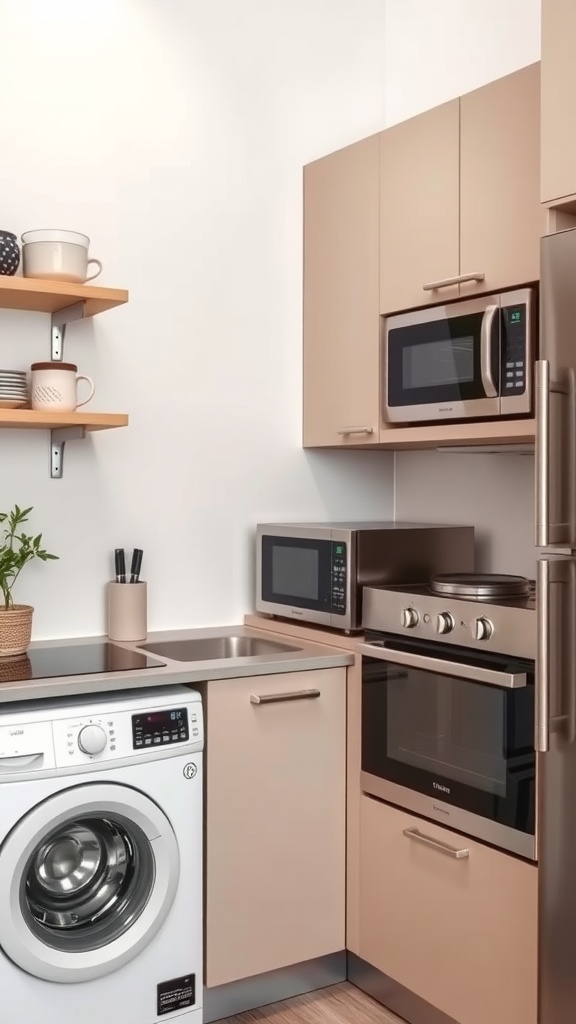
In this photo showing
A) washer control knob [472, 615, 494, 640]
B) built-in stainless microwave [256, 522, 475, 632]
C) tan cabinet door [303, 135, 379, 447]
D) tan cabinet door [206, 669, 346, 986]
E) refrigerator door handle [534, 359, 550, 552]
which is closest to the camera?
refrigerator door handle [534, 359, 550, 552]

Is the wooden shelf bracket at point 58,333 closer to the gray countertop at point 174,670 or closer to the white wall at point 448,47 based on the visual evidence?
the gray countertop at point 174,670

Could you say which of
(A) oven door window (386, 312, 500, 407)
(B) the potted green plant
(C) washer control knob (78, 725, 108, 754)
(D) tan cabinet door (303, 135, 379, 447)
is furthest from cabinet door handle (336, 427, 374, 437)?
(C) washer control knob (78, 725, 108, 754)

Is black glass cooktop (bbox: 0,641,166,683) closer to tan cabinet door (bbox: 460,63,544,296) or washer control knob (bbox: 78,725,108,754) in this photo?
washer control knob (bbox: 78,725,108,754)

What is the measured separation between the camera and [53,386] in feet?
8.30

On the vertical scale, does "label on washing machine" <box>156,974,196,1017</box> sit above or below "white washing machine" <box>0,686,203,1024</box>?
below

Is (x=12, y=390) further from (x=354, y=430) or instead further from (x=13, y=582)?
(x=354, y=430)

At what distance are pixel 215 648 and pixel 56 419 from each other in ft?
2.87

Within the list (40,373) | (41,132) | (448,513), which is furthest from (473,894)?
(41,132)

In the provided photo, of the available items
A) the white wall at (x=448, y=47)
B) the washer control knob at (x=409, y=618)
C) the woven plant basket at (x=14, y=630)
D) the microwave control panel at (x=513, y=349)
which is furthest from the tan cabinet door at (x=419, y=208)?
the woven plant basket at (x=14, y=630)

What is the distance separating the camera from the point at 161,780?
2.29 metres

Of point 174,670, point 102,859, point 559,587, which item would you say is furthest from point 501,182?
point 102,859

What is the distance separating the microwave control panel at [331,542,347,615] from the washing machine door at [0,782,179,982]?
2.42ft

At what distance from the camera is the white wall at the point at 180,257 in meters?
2.75

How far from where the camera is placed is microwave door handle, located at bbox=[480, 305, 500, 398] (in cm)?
237
